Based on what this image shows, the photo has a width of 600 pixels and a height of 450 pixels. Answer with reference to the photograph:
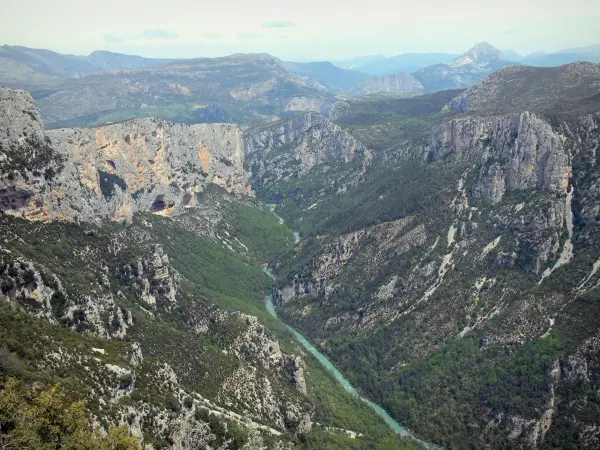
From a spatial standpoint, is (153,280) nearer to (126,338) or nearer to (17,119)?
(126,338)

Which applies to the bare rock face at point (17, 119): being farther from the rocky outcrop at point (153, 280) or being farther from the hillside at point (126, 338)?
the rocky outcrop at point (153, 280)

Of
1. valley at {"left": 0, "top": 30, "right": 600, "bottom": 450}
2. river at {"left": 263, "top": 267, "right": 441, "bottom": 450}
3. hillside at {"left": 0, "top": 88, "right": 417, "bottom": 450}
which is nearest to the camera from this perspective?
hillside at {"left": 0, "top": 88, "right": 417, "bottom": 450}

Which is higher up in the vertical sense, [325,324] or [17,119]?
[17,119]

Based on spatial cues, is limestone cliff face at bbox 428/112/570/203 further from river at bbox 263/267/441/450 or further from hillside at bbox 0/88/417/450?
hillside at bbox 0/88/417/450

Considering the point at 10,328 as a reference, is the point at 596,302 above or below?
below

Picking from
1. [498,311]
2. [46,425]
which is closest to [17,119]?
[46,425]

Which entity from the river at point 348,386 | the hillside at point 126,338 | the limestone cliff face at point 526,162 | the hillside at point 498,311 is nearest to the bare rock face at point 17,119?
the hillside at point 126,338

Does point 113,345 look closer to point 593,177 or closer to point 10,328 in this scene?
point 10,328

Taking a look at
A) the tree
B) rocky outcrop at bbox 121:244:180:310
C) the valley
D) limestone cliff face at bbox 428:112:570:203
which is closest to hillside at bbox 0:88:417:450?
rocky outcrop at bbox 121:244:180:310

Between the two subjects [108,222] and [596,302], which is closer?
[596,302]

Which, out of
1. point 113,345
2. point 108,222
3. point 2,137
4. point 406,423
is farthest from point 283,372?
point 2,137

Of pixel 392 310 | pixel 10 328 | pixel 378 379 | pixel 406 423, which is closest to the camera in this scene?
pixel 10 328
